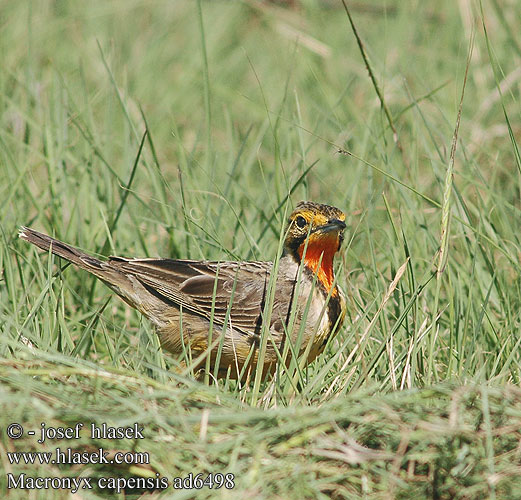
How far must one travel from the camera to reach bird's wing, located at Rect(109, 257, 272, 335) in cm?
564

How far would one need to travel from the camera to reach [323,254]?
5508mm

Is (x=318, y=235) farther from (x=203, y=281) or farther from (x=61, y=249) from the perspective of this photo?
(x=61, y=249)

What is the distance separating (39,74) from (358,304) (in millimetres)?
4667

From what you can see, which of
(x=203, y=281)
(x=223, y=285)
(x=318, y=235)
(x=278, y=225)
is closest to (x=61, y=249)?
(x=203, y=281)

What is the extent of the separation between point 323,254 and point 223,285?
0.70m

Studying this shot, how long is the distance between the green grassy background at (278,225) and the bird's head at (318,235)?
4.4 inches

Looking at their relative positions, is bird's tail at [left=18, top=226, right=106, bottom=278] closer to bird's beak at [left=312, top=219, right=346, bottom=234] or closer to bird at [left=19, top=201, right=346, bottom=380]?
bird at [left=19, top=201, right=346, bottom=380]

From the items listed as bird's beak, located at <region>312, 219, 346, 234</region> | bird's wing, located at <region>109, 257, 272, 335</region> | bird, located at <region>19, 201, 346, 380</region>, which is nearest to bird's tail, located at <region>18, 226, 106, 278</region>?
bird, located at <region>19, 201, 346, 380</region>

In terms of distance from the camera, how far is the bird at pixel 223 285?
542cm

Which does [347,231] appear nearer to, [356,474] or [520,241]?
[520,241]

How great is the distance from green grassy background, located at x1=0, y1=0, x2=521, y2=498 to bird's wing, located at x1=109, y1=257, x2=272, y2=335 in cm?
20

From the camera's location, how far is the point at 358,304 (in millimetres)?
5324

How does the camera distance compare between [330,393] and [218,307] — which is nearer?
[330,393]

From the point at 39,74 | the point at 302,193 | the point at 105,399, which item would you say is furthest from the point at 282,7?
the point at 105,399
